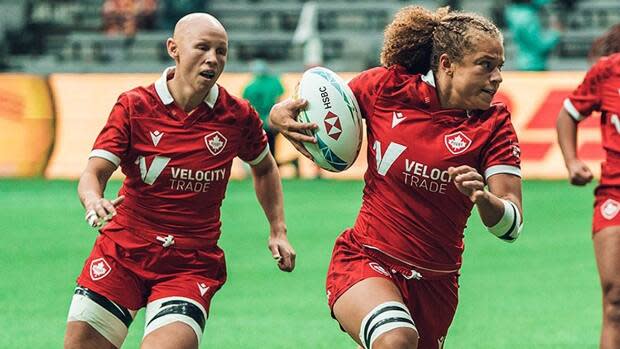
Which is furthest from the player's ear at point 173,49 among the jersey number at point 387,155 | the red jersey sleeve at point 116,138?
the jersey number at point 387,155

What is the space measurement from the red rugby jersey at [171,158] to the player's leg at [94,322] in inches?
16.0

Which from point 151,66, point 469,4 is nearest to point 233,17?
point 151,66

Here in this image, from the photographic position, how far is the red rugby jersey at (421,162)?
612cm

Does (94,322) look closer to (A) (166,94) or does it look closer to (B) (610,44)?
(A) (166,94)

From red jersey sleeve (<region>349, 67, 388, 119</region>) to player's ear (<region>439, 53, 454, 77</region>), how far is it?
338mm

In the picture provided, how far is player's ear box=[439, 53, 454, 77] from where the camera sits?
617 cm

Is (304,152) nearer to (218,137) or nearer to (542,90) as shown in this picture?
(218,137)

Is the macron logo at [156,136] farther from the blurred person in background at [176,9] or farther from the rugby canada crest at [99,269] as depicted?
the blurred person in background at [176,9]

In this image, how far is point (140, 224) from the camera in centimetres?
648

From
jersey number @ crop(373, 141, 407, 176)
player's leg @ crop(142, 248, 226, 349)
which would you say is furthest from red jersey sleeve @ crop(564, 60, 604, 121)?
player's leg @ crop(142, 248, 226, 349)

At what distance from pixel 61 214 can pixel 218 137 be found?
9.64 meters

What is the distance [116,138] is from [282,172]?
1322 centimetres

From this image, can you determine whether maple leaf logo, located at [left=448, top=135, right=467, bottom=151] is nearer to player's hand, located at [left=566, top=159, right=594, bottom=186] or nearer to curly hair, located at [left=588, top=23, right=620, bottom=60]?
player's hand, located at [left=566, top=159, right=594, bottom=186]

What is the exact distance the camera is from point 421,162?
6.14 metres
